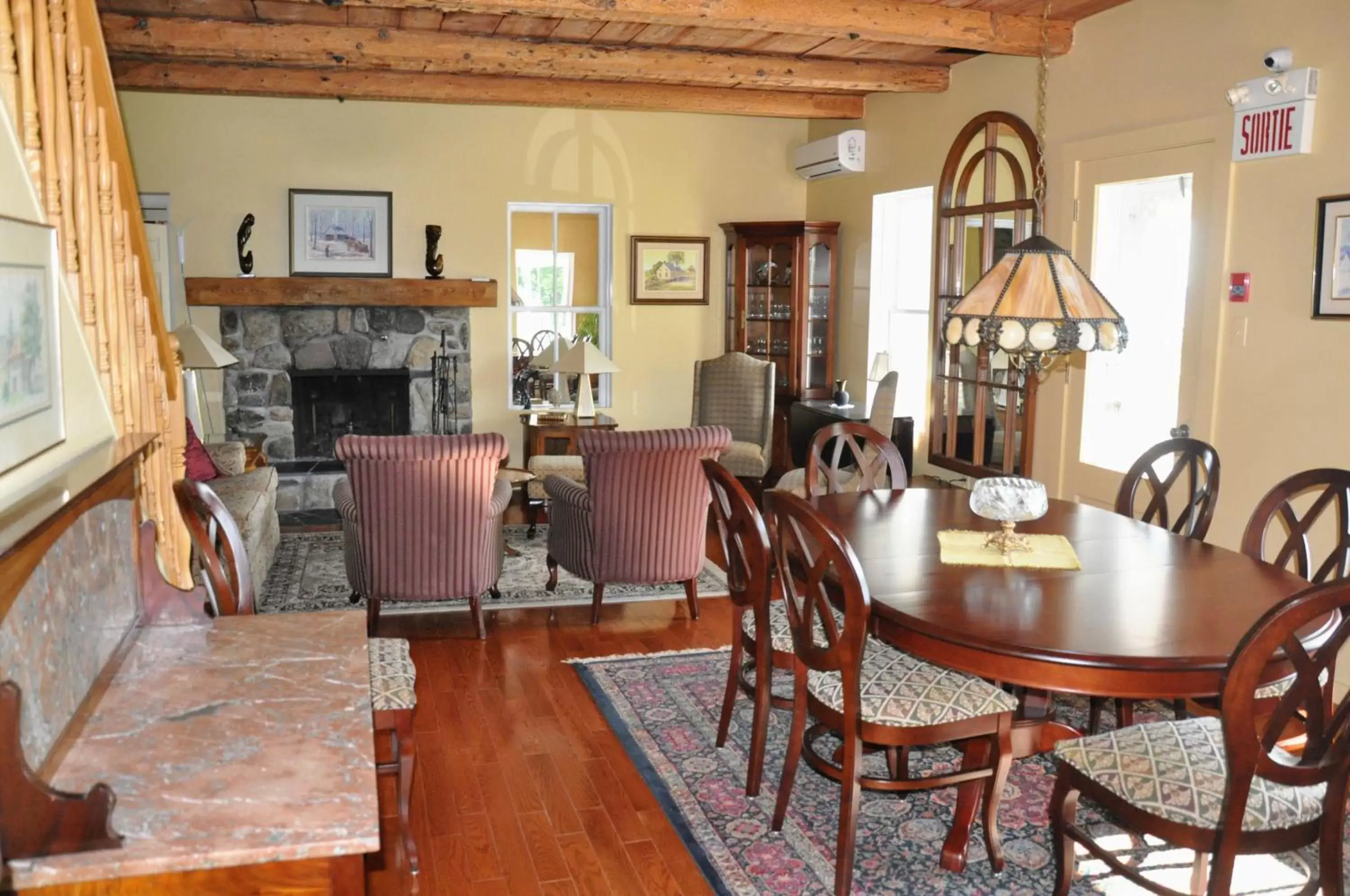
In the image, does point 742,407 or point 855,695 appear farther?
point 742,407

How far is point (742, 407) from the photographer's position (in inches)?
301

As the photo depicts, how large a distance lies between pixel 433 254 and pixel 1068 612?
5.90 metres

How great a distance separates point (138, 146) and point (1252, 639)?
7.35 metres

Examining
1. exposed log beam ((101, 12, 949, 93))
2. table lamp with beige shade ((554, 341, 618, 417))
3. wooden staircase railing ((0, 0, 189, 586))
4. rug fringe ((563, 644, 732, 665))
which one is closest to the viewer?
wooden staircase railing ((0, 0, 189, 586))

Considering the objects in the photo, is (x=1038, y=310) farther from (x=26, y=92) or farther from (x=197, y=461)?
(x=197, y=461)

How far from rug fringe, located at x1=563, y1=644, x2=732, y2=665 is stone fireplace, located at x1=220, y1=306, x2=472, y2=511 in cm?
354

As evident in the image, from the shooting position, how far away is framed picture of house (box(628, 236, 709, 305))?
8.21 meters

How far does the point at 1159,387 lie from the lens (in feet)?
15.9

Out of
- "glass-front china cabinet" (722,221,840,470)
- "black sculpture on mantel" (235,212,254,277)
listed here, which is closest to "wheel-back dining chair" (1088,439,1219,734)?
"glass-front china cabinet" (722,221,840,470)

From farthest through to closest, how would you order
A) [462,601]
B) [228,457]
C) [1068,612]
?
[228,457], [462,601], [1068,612]

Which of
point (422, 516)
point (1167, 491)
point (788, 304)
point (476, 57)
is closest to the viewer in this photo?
point (1167, 491)

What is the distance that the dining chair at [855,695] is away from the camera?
2621 mm

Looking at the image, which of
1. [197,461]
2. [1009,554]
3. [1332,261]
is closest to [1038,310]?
[1009,554]

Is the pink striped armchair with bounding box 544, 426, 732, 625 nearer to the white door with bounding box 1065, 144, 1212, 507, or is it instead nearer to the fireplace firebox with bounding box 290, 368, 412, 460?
the white door with bounding box 1065, 144, 1212, 507
